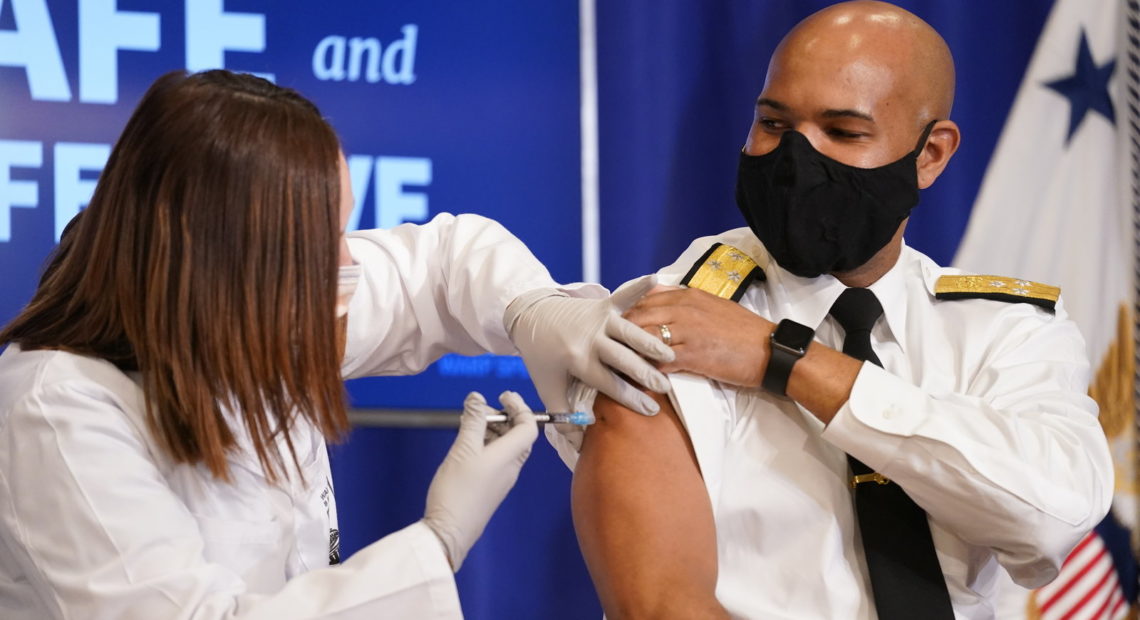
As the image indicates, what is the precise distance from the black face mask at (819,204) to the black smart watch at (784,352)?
0.19m

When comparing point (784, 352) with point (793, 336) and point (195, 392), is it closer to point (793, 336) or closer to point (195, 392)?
point (793, 336)

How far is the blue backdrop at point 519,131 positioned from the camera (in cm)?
259

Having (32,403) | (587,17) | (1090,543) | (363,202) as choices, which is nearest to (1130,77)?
(1090,543)

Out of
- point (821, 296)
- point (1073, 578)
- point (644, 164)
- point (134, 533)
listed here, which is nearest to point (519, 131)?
point (644, 164)

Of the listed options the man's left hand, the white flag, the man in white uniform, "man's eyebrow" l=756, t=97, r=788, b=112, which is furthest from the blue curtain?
the man's left hand

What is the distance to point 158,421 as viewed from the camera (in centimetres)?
144

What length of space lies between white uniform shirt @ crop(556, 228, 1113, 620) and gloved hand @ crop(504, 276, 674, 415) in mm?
75

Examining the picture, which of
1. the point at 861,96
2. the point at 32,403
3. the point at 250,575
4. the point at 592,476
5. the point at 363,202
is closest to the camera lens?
the point at 32,403

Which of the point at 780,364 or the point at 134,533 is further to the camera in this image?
the point at 780,364

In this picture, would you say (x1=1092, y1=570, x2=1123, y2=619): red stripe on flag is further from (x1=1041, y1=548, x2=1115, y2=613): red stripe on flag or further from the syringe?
the syringe

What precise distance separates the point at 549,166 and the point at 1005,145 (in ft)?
3.49

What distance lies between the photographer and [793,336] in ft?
5.43

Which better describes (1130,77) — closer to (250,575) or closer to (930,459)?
(930,459)

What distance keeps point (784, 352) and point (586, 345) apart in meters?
0.28
